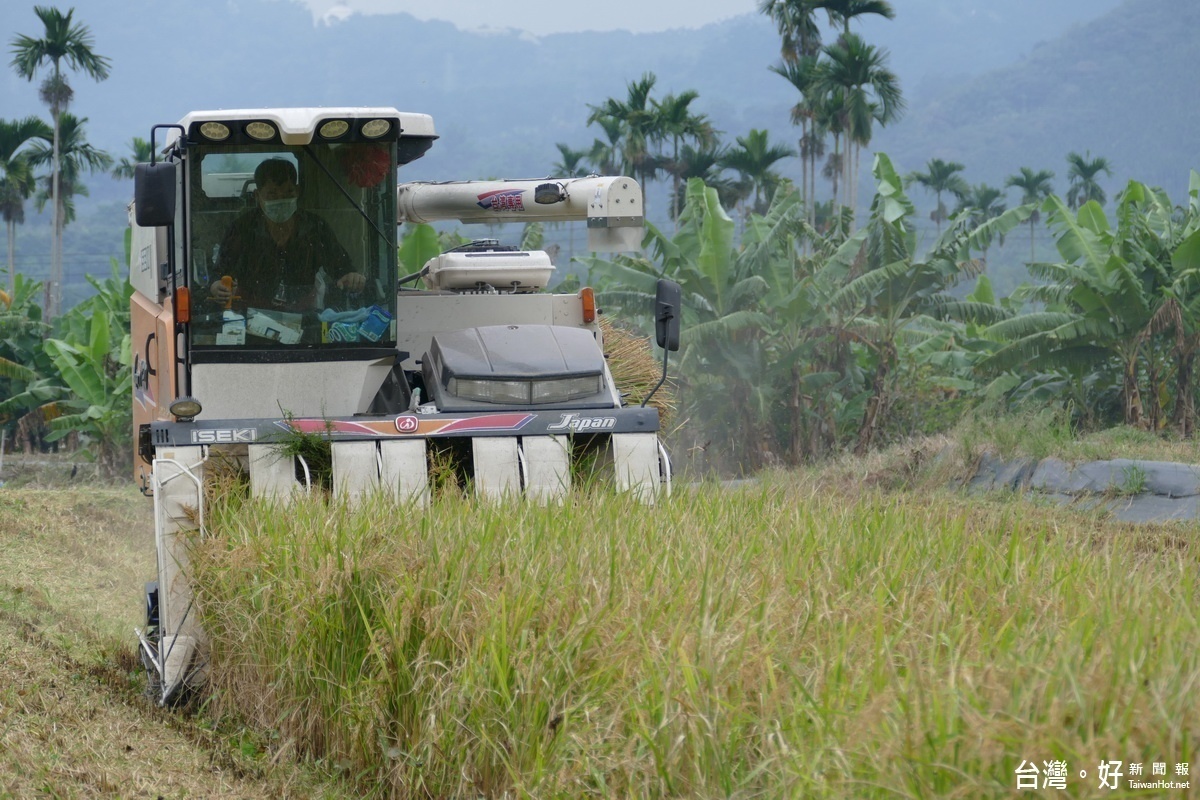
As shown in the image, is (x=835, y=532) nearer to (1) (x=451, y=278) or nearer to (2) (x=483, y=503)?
(2) (x=483, y=503)

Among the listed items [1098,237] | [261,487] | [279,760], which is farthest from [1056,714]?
[1098,237]

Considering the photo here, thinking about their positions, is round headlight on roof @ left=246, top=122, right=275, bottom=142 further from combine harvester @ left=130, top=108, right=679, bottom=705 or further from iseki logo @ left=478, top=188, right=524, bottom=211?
iseki logo @ left=478, top=188, right=524, bottom=211

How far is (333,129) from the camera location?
752 centimetres

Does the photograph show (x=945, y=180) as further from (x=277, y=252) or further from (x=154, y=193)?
(x=154, y=193)

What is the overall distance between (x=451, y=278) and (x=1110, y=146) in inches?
7958

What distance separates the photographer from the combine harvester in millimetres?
6836

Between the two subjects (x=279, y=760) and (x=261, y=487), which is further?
(x=261, y=487)

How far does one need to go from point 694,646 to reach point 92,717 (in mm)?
2949

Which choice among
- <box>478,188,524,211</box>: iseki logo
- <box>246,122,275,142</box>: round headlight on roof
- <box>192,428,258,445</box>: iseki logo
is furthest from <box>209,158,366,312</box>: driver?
<box>478,188,524,211</box>: iseki logo

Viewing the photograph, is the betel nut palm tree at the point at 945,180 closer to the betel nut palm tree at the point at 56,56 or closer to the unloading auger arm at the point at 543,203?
the betel nut palm tree at the point at 56,56

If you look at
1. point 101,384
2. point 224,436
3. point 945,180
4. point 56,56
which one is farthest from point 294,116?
point 945,180

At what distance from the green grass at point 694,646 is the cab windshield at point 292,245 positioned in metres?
1.53

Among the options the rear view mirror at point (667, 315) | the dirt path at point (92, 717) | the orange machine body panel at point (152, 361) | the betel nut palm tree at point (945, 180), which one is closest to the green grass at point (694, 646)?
the dirt path at point (92, 717)

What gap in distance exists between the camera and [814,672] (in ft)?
12.2
